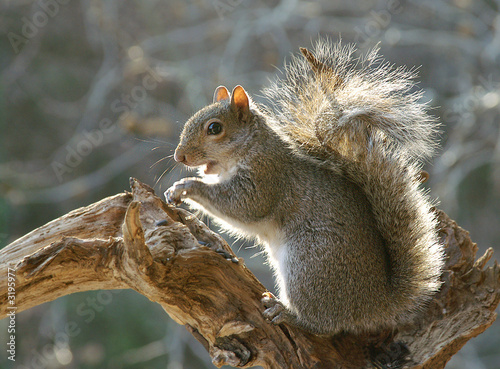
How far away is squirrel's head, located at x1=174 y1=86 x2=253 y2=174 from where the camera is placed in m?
1.69

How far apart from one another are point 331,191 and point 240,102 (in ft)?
1.48

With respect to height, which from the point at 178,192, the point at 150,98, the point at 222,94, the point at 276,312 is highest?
the point at 150,98

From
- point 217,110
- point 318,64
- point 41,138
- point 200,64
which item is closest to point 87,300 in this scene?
point 41,138

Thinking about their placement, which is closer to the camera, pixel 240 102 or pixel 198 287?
pixel 198 287

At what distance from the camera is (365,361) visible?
1.54m

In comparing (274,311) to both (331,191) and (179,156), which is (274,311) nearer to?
(331,191)

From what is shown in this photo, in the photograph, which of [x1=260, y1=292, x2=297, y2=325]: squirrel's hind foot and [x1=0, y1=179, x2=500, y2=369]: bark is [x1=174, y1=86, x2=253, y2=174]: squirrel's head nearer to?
[x1=0, y1=179, x2=500, y2=369]: bark

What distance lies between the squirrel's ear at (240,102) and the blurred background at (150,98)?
158 cm

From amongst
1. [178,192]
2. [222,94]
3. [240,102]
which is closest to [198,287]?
[178,192]

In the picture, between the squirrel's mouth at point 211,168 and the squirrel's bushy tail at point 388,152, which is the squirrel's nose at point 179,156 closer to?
the squirrel's mouth at point 211,168

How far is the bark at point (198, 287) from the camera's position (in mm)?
1361

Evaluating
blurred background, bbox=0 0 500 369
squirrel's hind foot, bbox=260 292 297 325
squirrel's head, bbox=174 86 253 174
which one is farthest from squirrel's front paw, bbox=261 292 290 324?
blurred background, bbox=0 0 500 369

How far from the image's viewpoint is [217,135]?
171 cm

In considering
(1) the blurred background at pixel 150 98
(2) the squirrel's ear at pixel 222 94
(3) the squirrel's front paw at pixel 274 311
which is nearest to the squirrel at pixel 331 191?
(3) the squirrel's front paw at pixel 274 311
